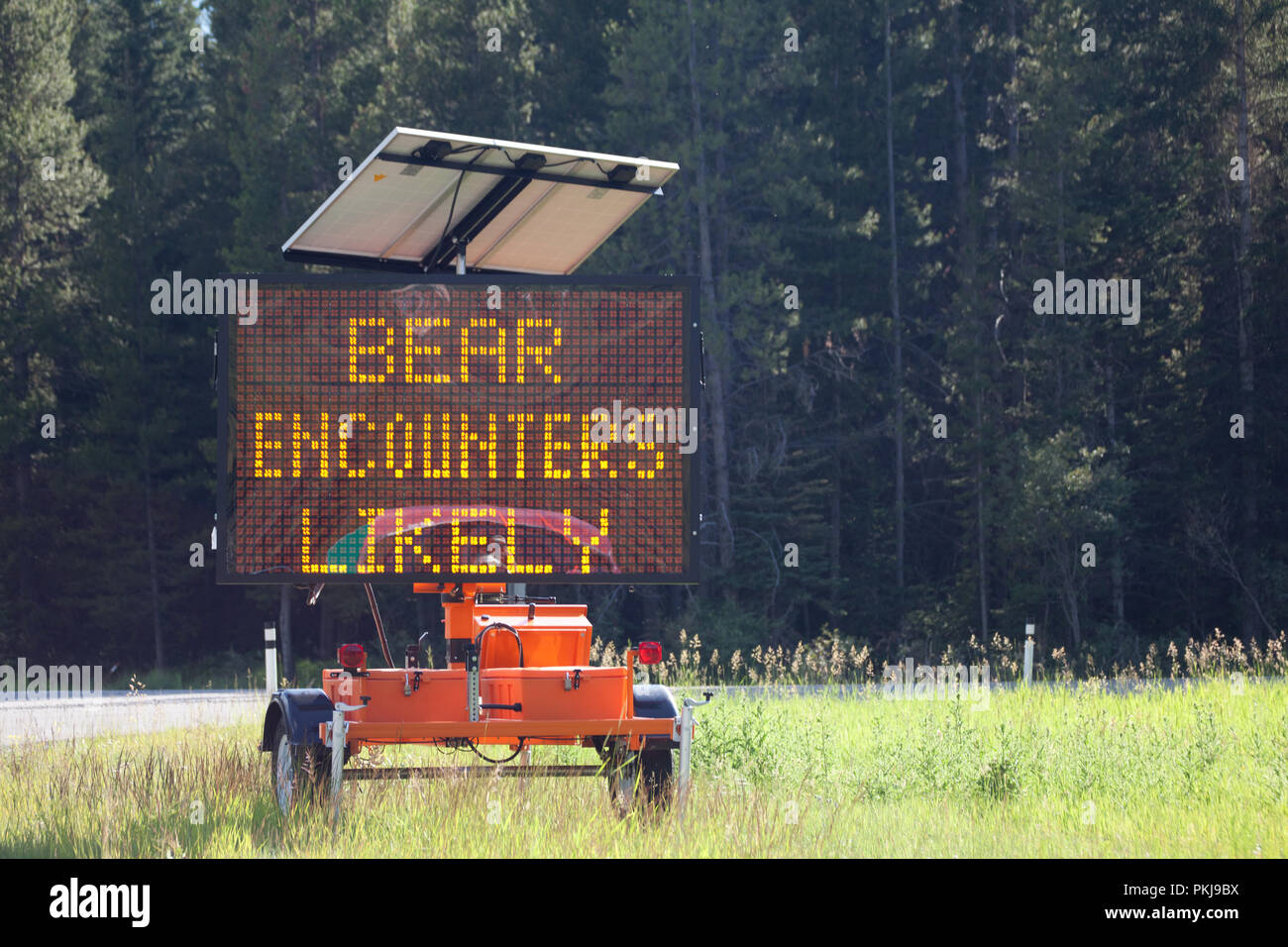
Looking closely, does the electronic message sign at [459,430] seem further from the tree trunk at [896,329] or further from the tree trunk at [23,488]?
the tree trunk at [23,488]

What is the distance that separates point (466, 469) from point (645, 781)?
218 centimetres

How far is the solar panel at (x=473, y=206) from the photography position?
9.88 m

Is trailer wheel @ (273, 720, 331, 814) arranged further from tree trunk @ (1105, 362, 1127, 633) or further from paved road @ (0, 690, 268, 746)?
tree trunk @ (1105, 362, 1127, 633)

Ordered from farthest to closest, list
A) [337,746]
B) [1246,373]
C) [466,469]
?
[1246,373]
[466,469]
[337,746]

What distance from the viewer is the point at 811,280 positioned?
40.8 m

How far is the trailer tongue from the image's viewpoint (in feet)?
30.3

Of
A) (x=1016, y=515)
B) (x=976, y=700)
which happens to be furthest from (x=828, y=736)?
(x=1016, y=515)

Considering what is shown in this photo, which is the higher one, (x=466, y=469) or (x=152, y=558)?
(x=466, y=469)

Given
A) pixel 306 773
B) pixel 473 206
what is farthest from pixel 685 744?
pixel 473 206

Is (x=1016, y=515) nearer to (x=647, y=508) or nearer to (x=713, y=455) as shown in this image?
(x=713, y=455)

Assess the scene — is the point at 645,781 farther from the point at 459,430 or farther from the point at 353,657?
the point at 459,430

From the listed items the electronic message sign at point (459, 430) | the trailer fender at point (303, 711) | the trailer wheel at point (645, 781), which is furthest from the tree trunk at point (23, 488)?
the trailer wheel at point (645, 781)

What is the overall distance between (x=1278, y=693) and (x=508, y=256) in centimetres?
953

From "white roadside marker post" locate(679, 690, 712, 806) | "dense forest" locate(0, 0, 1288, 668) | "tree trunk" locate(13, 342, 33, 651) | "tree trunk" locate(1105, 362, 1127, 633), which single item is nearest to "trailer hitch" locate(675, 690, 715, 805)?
"white roadside marker post" locate(679, 690, 712, 806)
